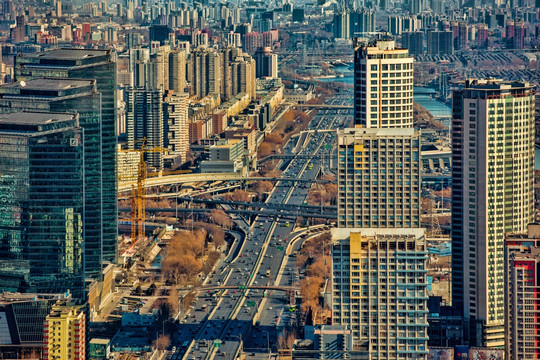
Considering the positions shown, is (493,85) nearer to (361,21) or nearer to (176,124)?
(176,124)

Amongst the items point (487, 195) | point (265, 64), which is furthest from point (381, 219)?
point (265, 64)

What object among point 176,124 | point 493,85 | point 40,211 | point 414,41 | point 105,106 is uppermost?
point 493,85

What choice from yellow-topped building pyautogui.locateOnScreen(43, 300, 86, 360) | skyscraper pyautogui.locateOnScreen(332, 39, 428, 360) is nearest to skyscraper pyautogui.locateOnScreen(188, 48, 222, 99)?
skyscraper pyautogui.locateOnScreen(332, 39, 428, 360)

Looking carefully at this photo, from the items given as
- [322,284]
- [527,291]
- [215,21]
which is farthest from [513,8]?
[527,291]

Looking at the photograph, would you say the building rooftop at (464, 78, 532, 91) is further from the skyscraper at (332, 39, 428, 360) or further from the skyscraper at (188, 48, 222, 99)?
the skyscraper at (188, 48, 222, 99)

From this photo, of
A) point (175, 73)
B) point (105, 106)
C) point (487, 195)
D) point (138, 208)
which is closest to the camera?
point (487, 195)

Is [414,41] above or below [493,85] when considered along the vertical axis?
below

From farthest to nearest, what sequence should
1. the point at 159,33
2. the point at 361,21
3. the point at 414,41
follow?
the point at 361,21, the point at 414,41, the point at 159,33
